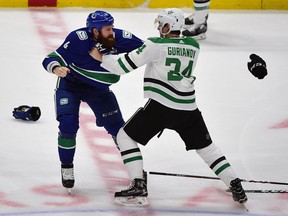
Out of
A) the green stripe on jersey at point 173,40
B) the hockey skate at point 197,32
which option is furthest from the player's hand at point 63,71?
the hockey skate at point 197,32

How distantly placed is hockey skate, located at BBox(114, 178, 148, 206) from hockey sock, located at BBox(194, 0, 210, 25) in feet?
12.6

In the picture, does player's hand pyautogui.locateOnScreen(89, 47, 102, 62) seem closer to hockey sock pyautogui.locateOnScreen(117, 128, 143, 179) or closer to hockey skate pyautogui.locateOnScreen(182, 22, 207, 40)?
hockey sock pyautogui.locateOnScreen(117, 128, 143, 179)

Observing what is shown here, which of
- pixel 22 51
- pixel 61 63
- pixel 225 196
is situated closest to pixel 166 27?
pixel 61 63

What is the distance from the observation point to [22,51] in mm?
8594

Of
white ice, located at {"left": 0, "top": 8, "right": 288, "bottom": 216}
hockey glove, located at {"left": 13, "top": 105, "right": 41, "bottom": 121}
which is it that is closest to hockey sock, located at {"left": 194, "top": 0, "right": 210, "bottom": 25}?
white ice, located at {"left": 0, "top": 8, "right": 288, "bottom": 216}

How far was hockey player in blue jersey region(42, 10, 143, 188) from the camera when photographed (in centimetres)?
567

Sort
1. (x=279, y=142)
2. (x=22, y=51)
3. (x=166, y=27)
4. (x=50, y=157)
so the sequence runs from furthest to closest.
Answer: (x=22, y=51)
(x=279, y=142)
(x=50, y=157)
(x=166, y=27)

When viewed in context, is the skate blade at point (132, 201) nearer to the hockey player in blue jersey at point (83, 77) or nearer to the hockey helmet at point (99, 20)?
the hockey player in blue jersey at point (83, 77)

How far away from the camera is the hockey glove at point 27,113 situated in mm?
7023

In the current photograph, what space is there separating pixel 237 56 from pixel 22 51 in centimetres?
181

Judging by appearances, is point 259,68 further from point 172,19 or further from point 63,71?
point 63,71

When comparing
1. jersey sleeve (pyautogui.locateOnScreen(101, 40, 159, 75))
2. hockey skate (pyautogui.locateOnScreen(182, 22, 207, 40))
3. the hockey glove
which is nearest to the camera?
jersey sleeve (pyautogui.locateOnScreen(101, 40, 159, 75))

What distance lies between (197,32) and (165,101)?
3.77 m

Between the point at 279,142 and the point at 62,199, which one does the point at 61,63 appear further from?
the point at 279,142
